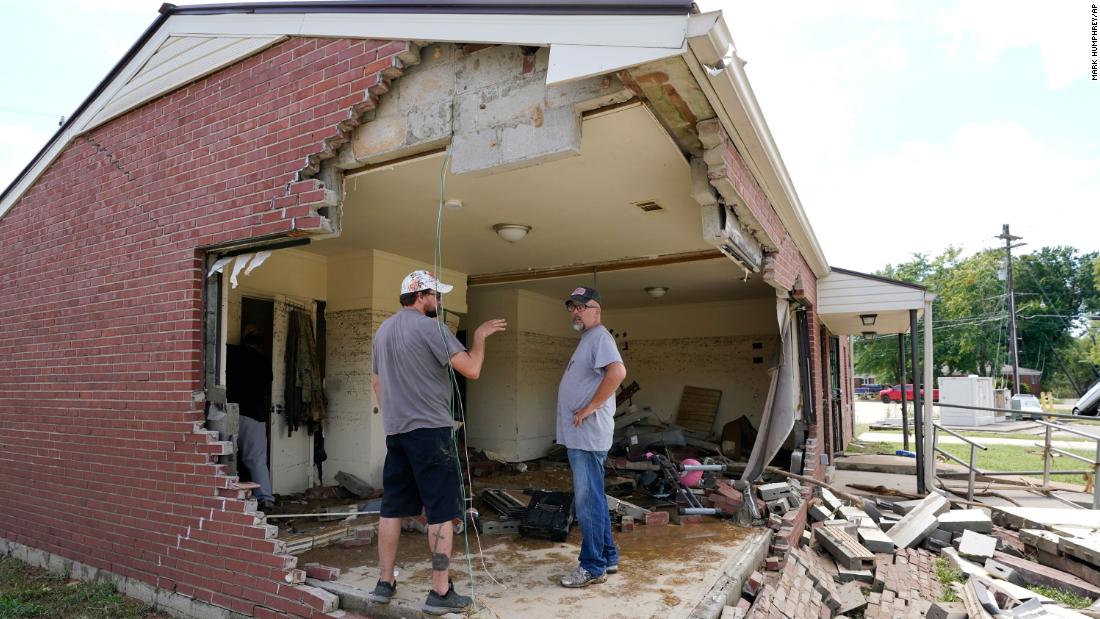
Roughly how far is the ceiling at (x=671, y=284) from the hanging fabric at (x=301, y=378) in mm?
3437

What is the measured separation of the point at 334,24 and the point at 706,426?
10283 mm

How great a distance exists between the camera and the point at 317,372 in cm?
744

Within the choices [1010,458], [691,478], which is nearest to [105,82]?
[691,478]

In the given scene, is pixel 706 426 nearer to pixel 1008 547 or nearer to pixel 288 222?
pixel 1008 547

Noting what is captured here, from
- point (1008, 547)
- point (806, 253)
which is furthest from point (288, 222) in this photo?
point (1008, 547)

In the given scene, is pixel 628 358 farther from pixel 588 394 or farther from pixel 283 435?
pixel 588 394

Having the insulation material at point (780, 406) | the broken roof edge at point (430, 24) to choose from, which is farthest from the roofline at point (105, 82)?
the insulation material at point (780, 406)

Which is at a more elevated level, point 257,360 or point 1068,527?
point 257,360

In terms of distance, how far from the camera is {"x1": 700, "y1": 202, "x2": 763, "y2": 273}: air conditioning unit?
4.37 meters

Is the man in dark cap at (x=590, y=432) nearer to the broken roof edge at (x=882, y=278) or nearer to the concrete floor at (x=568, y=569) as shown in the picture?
the concrete floor at (x=568, y=569)

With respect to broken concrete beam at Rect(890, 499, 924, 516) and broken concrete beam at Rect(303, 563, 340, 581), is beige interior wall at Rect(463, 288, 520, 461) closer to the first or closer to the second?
broken concrete beam at Rect(890, 499, 924, 516)

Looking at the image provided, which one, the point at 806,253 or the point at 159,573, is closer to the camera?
the point at 159,573

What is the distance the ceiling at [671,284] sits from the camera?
8.67 metres

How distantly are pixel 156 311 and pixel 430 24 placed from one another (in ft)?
9.73
